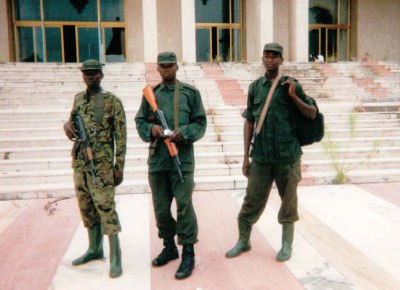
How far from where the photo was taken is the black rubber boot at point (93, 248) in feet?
13.1

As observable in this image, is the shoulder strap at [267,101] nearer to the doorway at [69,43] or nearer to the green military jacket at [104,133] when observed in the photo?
the green military jacket at [104,133]

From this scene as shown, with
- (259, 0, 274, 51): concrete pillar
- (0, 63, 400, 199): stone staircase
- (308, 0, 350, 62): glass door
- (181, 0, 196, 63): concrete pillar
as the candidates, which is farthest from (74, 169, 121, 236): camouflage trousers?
(308, 0, 350, 62): glass door

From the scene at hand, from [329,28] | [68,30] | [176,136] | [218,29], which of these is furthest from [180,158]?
[329,28]

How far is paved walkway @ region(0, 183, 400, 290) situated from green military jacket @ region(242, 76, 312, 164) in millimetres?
1039

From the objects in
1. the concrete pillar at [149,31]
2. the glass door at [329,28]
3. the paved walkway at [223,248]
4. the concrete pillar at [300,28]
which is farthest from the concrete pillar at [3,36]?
the glass door at [329,28]

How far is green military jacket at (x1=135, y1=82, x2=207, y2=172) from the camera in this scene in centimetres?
375

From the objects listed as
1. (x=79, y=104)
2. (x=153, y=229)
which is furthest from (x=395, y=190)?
(x=79, y=104)

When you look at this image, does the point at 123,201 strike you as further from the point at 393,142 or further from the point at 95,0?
the point at 95,0

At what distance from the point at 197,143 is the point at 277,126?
14.6 ft

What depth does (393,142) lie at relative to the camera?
8.52m

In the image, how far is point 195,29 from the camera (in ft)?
75.0

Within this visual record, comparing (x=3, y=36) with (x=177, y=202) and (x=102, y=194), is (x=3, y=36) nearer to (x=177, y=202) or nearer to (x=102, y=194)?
(x=102, y=194)

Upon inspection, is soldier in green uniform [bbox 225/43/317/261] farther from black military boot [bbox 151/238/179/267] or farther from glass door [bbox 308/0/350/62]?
glass door [bbox 308/0/350/62]

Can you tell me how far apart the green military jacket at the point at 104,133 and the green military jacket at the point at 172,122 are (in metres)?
0.19
